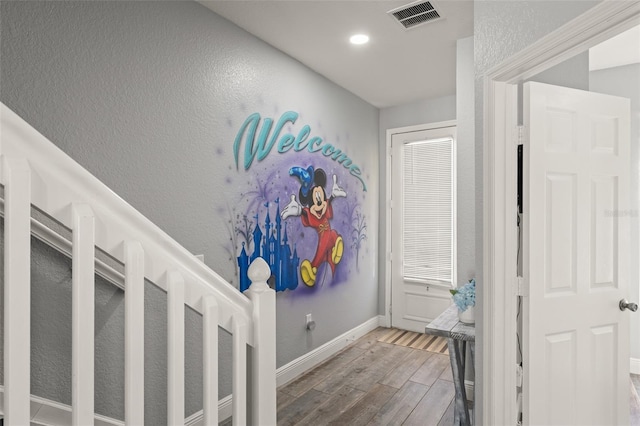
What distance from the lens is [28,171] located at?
637 mm

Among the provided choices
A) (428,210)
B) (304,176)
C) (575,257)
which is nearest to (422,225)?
(428,210)

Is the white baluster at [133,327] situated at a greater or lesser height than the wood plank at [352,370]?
greater

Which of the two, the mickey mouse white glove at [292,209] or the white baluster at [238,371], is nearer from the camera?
the white baluster at [238,371]

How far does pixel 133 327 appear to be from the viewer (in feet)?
2.53

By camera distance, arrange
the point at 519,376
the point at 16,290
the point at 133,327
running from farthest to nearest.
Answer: the point at 519,376 → the point at 133,327 → the point at 16,290

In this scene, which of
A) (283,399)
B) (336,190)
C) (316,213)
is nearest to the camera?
(283,399)

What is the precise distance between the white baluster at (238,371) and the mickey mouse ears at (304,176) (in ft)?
7.04

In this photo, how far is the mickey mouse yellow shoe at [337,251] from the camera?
142 inches

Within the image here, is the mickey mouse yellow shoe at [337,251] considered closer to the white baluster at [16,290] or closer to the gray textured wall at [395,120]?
the gray textured wall at [395,120]

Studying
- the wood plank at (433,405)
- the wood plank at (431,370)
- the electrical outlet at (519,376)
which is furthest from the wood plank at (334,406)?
the electrical outlet at (519,376)

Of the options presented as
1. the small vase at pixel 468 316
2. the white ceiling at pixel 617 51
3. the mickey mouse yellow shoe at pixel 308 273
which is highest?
the white ceiling at pixel 617 51

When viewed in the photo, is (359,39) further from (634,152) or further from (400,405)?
(400,405)

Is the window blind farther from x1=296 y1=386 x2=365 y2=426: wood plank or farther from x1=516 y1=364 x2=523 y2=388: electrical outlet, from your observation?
x1=516 y1=364 x2=523 y2=388: electrical outlet

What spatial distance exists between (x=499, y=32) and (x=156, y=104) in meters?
1.77
